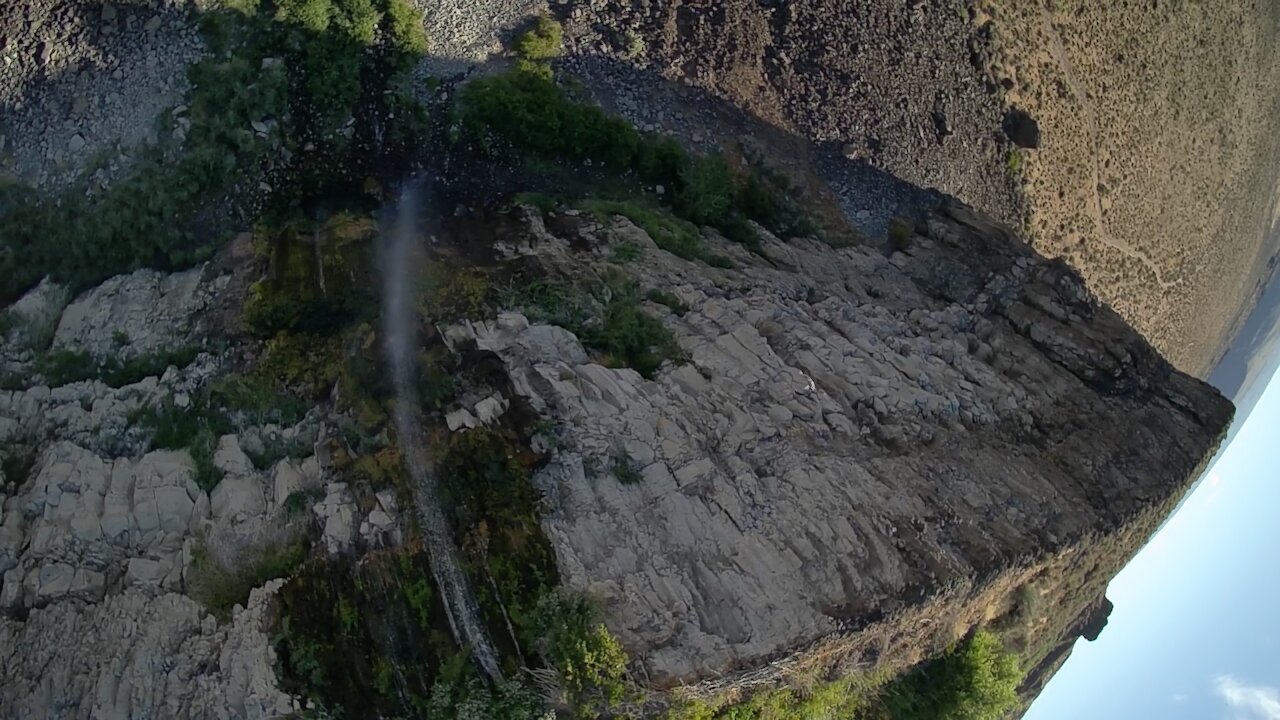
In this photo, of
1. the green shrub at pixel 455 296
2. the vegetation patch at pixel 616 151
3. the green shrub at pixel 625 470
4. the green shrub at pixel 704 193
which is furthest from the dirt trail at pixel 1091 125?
the green shrub at pixel 625 470

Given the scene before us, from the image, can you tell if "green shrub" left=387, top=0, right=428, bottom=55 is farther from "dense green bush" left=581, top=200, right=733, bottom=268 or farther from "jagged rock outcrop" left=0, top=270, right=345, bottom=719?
"jagged rock outcrop" left=0, top=270, right=345, bottom=719

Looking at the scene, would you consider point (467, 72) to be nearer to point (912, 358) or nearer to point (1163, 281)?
point (912, 358)

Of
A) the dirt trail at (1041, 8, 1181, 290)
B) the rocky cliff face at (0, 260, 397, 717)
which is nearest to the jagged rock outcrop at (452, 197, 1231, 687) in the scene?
the rocky cliff face at (0, 260, 397, 717)

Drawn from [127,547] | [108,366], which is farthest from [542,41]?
[127,547]

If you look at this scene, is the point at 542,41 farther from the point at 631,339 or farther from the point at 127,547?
the point at 127,547

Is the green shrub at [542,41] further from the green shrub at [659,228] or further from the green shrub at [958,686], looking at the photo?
the green shrub at [958,686]

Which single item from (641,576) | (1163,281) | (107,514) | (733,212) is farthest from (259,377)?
(1163,281)
